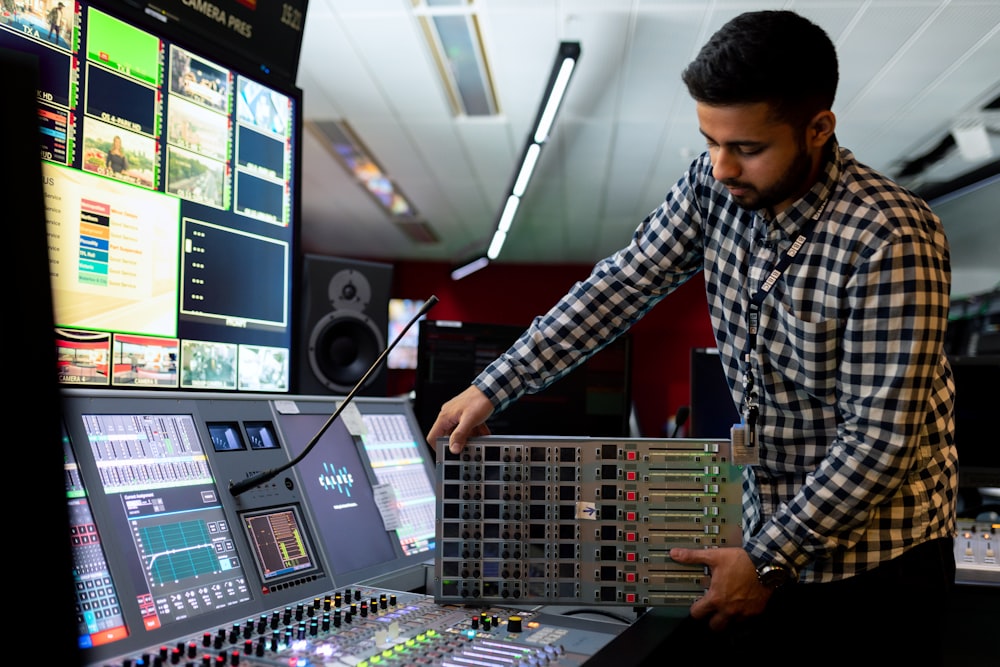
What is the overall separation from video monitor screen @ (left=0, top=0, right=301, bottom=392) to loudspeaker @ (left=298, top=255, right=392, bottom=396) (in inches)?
19.0

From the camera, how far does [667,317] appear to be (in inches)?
421

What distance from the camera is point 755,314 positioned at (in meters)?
1.30

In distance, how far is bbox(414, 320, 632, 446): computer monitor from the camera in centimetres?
217

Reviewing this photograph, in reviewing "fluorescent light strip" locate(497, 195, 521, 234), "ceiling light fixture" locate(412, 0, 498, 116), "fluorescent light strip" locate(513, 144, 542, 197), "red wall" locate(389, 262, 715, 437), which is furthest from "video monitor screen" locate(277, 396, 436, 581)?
"red wall" locate(389, 262, 715, 437)

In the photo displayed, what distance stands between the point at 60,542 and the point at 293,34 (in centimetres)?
162

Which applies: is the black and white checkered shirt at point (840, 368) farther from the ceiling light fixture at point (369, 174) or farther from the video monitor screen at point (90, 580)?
the ceiling light fixture at point (369, 174)

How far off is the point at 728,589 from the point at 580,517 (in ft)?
0.81

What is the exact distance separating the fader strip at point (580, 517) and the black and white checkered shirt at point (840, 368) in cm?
11

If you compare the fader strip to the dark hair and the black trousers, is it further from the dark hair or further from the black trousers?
the dark hair

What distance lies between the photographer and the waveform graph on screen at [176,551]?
1083 millimetres

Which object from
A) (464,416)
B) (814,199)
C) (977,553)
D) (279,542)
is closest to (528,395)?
(464,416)

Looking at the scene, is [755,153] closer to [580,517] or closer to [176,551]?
[580,517]

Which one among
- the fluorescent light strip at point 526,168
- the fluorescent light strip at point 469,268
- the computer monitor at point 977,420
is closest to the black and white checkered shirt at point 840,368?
the computer monitor at point 977,420

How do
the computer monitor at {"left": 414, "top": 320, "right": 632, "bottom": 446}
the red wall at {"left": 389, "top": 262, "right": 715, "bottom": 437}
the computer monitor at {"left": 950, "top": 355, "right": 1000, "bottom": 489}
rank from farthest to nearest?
the red wall at {"left": 389, "top": 262, "right": 715, "bottom": 437}
the computer monitor at {"left": 950, "top": 355, "right": 1000, "bottom": 489}
the computer monitor at {"left": 414, "top": 320, "right": 632, "bottom": 446}
